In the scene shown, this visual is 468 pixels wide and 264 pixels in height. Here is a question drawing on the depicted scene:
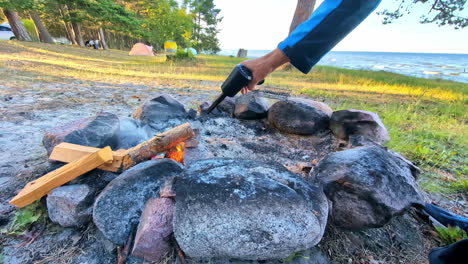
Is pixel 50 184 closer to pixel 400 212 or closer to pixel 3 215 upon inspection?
pixel 3 215

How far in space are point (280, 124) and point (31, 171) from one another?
2.42m

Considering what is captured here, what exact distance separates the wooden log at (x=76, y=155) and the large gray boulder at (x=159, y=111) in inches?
36.6

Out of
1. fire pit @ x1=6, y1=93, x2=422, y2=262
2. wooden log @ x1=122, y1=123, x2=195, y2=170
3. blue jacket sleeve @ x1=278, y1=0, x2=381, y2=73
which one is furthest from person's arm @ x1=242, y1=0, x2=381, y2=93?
wooden log @ x1=122, y1=123, x2=195, y2=170

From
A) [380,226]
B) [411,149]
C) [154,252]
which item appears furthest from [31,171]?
[411,149]

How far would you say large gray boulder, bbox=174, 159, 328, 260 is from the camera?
1.02 metres

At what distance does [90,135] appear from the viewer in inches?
68.7

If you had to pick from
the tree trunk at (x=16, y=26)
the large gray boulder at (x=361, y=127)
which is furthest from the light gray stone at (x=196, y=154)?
the tree trunk at (x=16, y=26)

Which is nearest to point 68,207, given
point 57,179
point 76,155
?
point 57,179

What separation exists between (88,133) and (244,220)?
148 centimetres

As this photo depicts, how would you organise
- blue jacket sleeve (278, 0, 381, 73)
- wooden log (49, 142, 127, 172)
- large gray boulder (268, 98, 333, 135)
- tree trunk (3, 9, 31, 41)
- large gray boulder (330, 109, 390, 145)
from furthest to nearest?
tree trunk (3, 9, 31, 41)
large gray boulder (268, 98, 333, 135)
large gray boulder (330, 109, 390, 145)
wooden log (49, 142, 127, 172)
blue jacket sleeve (278, 0, 381, 73)

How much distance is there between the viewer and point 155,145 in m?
1.64

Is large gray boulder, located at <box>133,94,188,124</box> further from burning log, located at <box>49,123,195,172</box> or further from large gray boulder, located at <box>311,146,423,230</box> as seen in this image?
large gray boulder, located at <box>311,146,423,230</box>

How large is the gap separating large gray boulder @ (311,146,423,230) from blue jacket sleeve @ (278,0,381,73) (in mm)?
707

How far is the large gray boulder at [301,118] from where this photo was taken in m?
2.67
